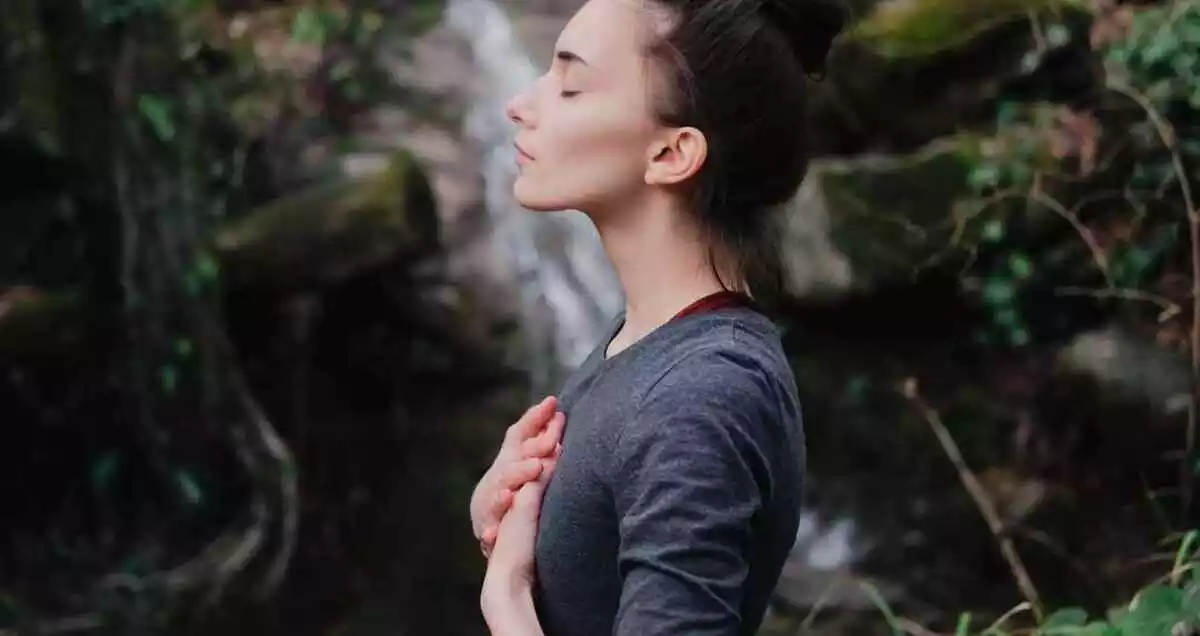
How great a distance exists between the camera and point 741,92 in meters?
1.05

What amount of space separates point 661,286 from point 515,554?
0.26 meters

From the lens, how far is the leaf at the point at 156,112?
12.0 feet

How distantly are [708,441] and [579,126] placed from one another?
31 cm

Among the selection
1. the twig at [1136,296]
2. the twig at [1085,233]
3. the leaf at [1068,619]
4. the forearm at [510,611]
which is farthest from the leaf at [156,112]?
the forearm at [510,611]

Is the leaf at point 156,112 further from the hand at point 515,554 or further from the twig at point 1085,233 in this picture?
the hand at point 515,554

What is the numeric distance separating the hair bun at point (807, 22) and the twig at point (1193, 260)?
242cm

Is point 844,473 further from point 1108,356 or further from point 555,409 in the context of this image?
point 555,409

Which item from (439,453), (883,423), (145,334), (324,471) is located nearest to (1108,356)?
(883,423)

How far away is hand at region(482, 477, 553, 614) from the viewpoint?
41.4 inches

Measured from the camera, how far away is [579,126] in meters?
1.07

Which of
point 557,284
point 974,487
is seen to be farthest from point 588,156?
point 557,284

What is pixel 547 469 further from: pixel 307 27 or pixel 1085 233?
pixel 307 27

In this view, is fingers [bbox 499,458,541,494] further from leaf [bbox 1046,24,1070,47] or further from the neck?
leaf [bbox 1046,24,1070,47]

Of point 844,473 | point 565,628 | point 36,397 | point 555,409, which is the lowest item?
point 844,473
